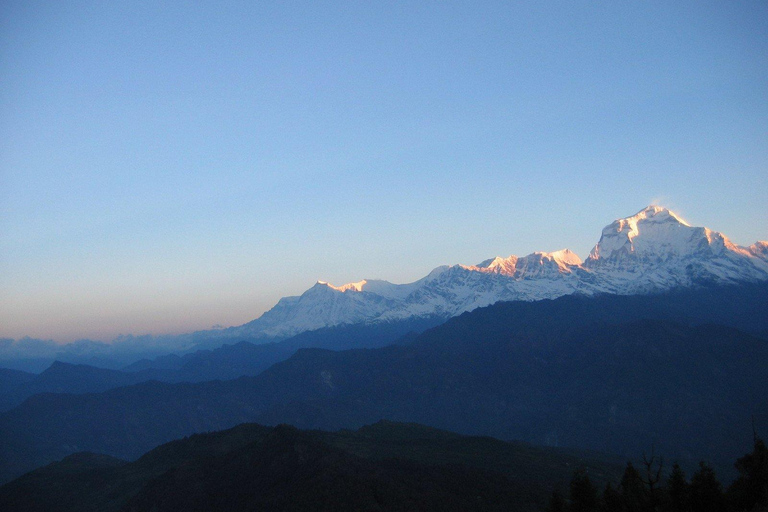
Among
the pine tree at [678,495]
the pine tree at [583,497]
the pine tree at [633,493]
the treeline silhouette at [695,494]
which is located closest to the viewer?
the treeline silhouette at [695,494]

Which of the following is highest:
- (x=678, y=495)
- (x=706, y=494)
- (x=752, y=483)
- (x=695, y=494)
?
(x=752, y=483)

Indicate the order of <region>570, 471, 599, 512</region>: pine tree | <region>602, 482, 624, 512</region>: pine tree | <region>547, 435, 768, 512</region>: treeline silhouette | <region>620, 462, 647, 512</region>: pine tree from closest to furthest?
<region>547, 435, 768, 512</region>: treeline silhouette
<region>620, 462, 647, 512</region>: pine tree
<region>602, 482, 624, 512</region>: pine tree
<region>570, 471, 599, 512</region>: pine tree

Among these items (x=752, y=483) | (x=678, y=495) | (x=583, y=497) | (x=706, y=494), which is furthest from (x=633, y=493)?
(x=752, y=483)

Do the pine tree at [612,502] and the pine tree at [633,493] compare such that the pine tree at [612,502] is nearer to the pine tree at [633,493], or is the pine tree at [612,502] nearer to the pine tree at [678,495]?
the pine tree at [633,493]

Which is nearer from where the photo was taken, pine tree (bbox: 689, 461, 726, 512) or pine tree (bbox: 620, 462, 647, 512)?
pine tree (bbox: 689, 461, 726, 512)

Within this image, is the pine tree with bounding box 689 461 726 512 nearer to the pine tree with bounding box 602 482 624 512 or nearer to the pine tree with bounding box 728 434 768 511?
the pine tree with bounding box 728 434 768 511

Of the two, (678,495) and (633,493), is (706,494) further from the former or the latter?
(633,493)

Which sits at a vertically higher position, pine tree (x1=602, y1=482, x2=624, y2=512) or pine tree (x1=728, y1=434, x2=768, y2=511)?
pine tree (x1=728, y1=434, x2=768, y2=511)

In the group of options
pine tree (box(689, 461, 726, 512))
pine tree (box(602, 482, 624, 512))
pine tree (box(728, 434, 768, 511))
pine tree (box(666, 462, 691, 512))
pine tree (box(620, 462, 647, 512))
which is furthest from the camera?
pine tree (box(602, 482, 624, 512))

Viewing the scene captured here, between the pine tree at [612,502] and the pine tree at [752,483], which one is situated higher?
the pine tree at [752,483]

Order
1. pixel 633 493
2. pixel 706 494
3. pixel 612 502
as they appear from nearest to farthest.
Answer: pixel 706 494
pixel 633 493
pixel 612 502

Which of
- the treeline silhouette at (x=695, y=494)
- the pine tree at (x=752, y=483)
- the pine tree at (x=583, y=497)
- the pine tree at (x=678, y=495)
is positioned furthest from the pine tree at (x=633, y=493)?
the pine tree at (x=752, y=483)

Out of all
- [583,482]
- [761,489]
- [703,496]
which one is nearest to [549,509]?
[583,482]

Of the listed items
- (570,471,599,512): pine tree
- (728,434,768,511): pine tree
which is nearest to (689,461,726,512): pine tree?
(728,434,768,511): pine tree
